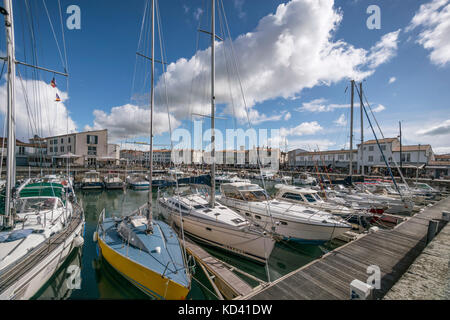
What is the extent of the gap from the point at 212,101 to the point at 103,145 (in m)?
47.4

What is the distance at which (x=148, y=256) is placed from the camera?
6309 millimetres

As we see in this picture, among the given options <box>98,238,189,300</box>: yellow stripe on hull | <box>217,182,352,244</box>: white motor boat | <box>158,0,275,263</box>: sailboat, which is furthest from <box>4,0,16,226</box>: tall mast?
<box>217,182,352,244</box>: white motor boat

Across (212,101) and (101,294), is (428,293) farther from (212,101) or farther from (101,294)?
(212,101)

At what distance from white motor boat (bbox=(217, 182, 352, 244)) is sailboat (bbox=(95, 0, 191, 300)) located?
13.8ft

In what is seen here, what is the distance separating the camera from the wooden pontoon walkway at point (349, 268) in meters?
4.57

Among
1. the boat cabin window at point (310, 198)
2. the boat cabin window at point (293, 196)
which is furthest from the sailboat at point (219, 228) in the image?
the boat cabin window at point (310, 198)

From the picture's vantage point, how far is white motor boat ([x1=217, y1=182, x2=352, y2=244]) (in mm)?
9188

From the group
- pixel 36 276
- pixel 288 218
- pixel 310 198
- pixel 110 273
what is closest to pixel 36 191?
pixel 36 276

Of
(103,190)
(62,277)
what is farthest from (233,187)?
(103,190)

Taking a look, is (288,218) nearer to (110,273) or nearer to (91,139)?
(110,273)

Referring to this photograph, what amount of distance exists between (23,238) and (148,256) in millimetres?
4429

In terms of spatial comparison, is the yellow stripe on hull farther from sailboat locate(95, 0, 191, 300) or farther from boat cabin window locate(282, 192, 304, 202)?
boat cabin window locate(282, 192, 304, 202)
